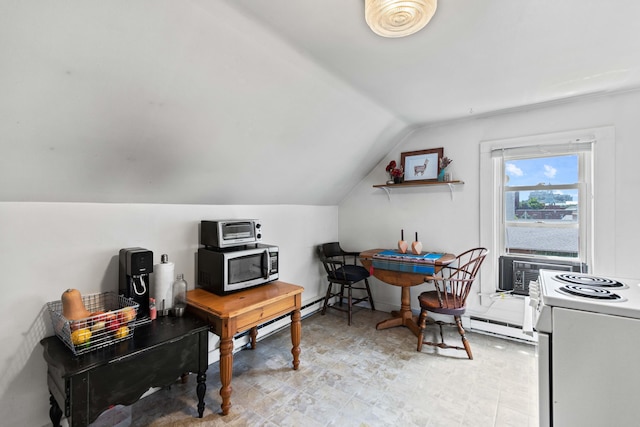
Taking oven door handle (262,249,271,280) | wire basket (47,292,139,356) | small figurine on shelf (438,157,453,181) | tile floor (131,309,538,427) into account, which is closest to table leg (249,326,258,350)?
tile floor (131,309,538,427)

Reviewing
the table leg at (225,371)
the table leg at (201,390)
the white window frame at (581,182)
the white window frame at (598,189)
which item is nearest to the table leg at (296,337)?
the table leg at (225,371)

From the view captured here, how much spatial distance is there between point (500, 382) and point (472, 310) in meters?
0.97

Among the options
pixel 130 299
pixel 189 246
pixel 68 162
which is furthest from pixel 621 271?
pixel 68 162

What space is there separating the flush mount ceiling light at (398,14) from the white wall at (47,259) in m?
1.82

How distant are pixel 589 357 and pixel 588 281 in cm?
55

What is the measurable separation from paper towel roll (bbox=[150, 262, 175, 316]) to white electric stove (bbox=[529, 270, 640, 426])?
6.79ft

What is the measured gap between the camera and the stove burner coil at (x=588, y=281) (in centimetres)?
145

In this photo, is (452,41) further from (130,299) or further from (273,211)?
(130,299)

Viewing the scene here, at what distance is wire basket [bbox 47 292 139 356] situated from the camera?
1376mm

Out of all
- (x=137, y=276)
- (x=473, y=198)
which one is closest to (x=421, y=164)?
(x=473, y=198)

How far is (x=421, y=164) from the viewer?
3.29 metres

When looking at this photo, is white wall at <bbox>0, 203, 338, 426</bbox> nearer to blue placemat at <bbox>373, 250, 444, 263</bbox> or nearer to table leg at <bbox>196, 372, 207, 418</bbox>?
table leg at <bbox>196, 372, 207, 418</bbox>

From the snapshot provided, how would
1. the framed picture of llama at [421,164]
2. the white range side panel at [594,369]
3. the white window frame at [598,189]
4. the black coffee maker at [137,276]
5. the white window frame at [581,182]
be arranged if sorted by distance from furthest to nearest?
the framed picture of llama at [421,164] < the white window frame at [581,182] < the white window frame at [598,189] < the black coffee maker at [137,276] < the white range side panel at [594,369]

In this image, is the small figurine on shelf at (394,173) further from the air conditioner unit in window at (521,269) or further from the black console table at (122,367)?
the black console table at (122,367)
